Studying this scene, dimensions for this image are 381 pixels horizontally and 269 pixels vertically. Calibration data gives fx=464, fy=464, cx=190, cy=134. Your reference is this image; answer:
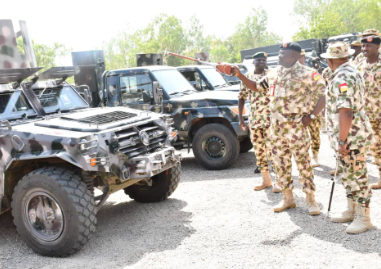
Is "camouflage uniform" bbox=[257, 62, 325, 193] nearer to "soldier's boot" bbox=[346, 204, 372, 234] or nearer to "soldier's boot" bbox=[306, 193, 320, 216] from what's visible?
"soldier's boot" bbox=[306, 193, 320, 216]

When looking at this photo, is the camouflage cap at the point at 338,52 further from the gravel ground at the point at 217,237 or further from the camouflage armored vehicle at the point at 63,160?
the camouflage armored vehicle at the point at 63,160

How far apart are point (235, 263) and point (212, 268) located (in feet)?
0.70

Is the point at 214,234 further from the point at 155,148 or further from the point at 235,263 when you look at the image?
the point at 155,148

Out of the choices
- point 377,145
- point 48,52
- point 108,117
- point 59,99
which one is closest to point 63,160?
point 108,117

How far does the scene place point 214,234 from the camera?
4.82 m

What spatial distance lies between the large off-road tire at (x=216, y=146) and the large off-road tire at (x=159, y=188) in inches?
73.1

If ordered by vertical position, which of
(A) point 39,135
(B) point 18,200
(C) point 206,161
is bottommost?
(C) point 206,161

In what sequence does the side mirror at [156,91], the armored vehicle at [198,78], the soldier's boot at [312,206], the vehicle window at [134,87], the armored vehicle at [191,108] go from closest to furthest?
1. the soldier's boot at [312,206]
2. the side mirror at [156,91]
3. the armored vehicle at [191,108]
4. the vehicle window at [134,87]
5. the armored vehicle at [198,78]

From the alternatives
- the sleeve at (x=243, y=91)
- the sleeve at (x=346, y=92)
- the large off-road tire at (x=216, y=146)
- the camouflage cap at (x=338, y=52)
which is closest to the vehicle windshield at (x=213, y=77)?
the large off-road tire at (x=216, y=146)

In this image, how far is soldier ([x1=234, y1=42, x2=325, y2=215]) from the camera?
499 cm

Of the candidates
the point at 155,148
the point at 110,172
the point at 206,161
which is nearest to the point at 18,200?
the point at 110,172

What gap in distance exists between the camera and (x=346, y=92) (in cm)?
432

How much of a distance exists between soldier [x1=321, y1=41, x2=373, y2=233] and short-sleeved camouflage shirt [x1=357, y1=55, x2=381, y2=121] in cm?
165

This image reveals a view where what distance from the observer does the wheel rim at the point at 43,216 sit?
179 inches
